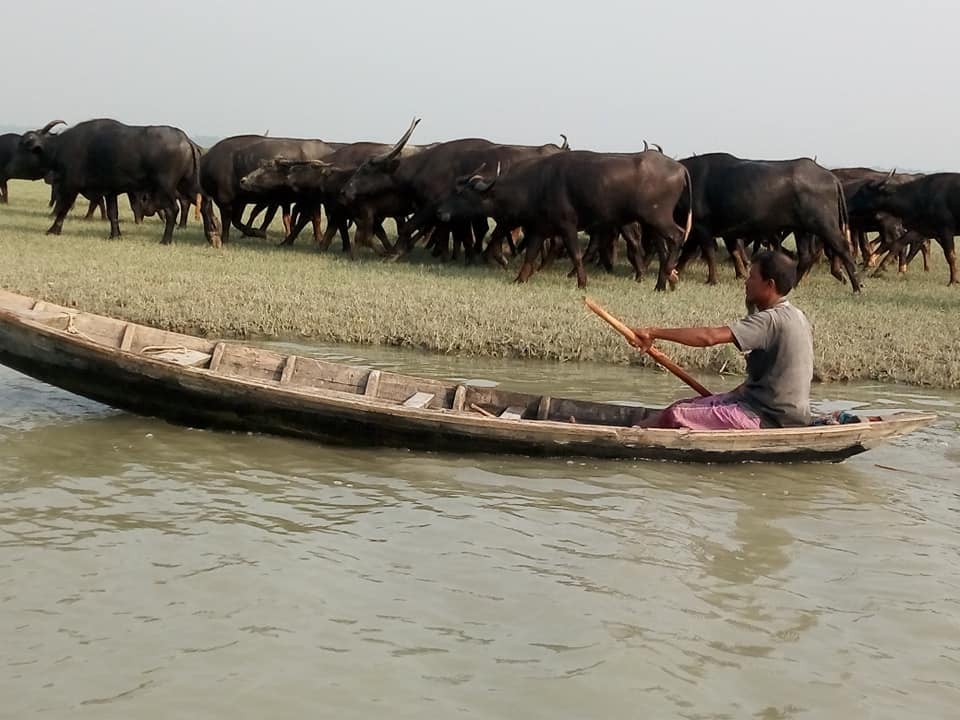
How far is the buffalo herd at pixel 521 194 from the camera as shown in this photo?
15234 millimetres

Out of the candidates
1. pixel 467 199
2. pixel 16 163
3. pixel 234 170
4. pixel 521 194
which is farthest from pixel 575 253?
pixel 16 163

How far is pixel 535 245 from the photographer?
50.4 ft

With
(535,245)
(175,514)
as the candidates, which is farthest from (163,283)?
(175,514)

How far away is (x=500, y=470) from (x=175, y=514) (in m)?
1.97

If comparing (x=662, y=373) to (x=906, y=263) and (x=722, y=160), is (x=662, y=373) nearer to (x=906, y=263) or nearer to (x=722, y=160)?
(x=722, y=160)

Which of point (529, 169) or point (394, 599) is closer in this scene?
point (394, 599)

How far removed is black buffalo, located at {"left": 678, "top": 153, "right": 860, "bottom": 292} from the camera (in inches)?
619

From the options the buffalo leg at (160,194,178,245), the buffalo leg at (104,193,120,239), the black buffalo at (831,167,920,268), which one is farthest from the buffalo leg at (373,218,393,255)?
the black buffalo at (831,167,920,268)

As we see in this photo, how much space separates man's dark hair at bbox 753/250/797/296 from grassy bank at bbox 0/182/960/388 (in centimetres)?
370

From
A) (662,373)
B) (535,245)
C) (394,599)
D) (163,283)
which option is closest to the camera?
(394,599)

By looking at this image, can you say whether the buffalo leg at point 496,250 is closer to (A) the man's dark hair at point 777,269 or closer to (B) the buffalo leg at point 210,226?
(B) the buffalo leg at point 210,226

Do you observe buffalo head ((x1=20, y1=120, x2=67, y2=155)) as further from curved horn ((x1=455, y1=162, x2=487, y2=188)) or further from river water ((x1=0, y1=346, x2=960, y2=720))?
river water ((x1=0, y1=346, x2=960, y2=720))

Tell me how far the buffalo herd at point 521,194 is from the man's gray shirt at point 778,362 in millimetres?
7662

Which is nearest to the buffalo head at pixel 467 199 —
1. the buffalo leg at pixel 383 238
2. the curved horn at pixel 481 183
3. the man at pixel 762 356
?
the curved horn at pixel 481 183
